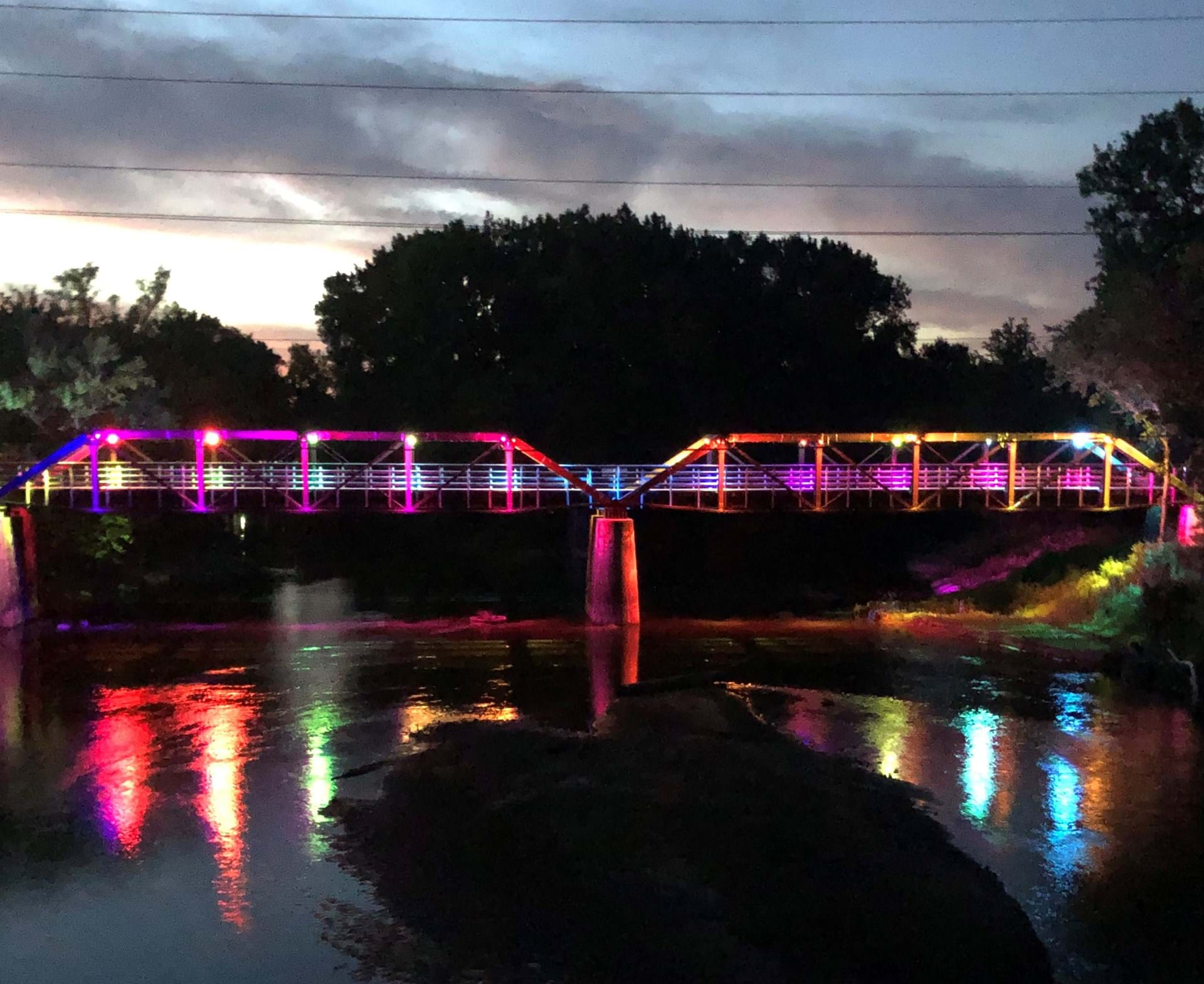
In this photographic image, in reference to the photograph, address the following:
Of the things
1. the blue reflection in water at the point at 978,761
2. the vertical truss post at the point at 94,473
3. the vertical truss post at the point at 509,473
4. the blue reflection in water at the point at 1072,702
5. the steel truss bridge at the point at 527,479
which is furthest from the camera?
the vertical truss post at the point at 509,473

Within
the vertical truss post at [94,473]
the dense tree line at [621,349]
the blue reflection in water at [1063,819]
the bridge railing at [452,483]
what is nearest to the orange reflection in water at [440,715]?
the blue reflection in water at [1063,819]

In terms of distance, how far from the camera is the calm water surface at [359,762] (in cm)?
2000

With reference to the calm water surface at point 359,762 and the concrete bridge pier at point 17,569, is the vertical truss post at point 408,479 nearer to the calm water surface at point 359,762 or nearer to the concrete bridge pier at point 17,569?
the calm water surface at point 359,762

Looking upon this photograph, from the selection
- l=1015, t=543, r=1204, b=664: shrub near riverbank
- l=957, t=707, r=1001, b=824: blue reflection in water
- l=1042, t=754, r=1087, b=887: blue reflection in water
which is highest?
l=1015, t=543, r=1204, b=664: shrub near riverbank

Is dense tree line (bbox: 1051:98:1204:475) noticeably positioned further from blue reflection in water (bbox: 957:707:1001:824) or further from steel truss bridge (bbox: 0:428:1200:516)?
blue reflection in water (bbox: 957:707:1001:824)

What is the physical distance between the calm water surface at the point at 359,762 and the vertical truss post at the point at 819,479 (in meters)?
6.27

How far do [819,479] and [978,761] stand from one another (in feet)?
84.8

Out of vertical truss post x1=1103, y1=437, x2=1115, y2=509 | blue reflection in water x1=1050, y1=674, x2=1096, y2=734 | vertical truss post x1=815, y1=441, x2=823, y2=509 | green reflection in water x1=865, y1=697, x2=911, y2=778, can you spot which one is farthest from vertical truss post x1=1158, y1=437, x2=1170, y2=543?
green reflection in water x1=865, y1=697, x2=911, y2=778

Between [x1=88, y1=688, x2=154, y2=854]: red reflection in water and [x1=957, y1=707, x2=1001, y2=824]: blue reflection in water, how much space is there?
1696 centimetres

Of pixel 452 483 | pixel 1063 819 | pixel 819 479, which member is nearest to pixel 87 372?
pixel 452 483

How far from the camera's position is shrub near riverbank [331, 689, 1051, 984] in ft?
59.5

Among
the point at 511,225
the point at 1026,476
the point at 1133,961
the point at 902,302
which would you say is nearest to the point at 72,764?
the point at 1133,961

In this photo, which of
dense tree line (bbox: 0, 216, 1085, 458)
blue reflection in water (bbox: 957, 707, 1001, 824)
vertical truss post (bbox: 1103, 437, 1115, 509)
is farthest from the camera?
dense tree line (bbox: 0, 216, 1085, 458)

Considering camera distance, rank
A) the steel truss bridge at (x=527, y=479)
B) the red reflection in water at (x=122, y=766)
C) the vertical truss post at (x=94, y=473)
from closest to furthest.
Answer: the red reflection in water at (x=122, y=766) → the vertical truss post at (x=94, y=473) → the steel truss bridge at (x=527, y=479)
